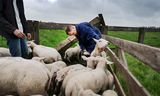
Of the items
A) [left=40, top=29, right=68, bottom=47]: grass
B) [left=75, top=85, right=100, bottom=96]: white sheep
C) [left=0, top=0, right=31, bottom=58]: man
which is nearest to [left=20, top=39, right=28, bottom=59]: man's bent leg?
[left=0, top=0, right=31, bottom=58]: man

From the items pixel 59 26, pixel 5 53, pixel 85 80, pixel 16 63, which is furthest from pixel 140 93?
pixel 59 26

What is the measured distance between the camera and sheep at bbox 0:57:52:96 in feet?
A: 13.1

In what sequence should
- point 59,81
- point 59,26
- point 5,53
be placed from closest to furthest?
point 59,81 → point 5,53 → point 59,26

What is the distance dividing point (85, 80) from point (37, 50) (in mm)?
3175

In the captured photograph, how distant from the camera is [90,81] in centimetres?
429

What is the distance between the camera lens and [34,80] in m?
4.05

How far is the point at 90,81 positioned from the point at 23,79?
3.13 feet

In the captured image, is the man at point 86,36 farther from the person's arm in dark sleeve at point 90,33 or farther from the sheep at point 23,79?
the sheep at point 23,79

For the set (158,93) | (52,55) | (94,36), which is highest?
(94,36)

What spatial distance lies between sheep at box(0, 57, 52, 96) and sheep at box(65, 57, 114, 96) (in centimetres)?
36

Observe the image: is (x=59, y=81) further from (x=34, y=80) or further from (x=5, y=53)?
(x=5, y=53)

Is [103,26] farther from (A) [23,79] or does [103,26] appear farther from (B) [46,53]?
(A) [23,79]

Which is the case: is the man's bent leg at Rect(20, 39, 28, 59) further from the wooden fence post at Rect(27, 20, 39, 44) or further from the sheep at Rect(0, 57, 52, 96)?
the wooden fence post at Rect(27, 20, 39, 44)

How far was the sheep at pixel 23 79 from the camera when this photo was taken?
399cm
